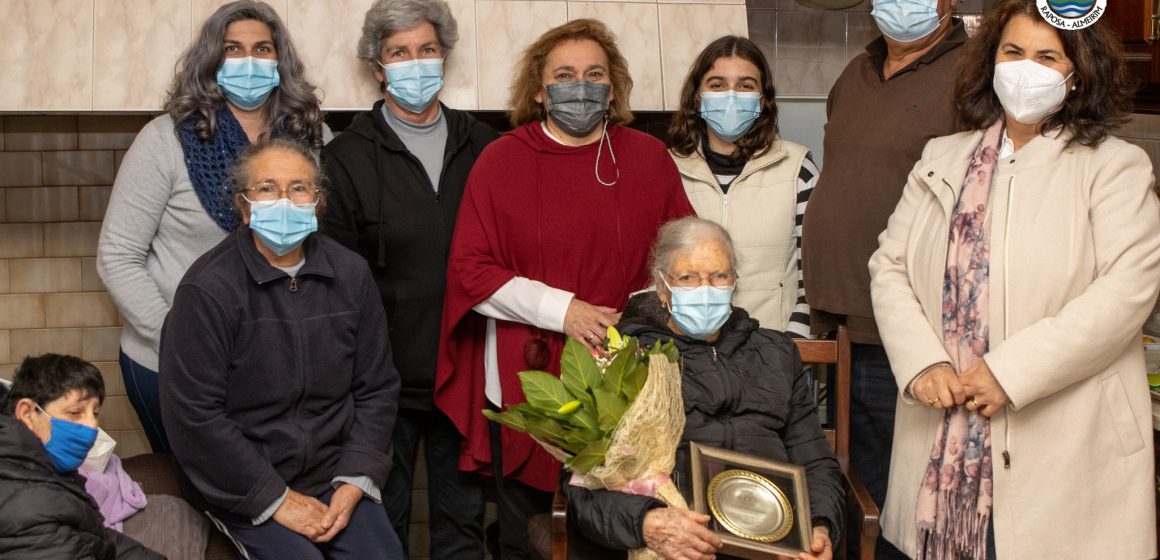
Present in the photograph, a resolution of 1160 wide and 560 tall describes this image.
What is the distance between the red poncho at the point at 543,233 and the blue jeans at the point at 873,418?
61 centimetres

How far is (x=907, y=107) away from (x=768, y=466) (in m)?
1.04

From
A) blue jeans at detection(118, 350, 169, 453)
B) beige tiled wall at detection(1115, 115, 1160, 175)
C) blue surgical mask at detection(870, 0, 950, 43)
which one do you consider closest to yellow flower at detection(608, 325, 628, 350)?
blue surgical mask at detection(870, 0, 950, 43)

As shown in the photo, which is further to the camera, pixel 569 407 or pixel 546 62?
pixel 546 62

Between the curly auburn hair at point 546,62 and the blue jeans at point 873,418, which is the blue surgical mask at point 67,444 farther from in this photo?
the blue jeans at point 873,418

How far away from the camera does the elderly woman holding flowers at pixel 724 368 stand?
258 centimetres

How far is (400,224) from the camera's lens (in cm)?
306

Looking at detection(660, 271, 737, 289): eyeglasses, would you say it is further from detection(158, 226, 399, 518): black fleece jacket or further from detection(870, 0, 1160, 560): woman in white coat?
detection(158, 226, 399, 518): black fleece jacket

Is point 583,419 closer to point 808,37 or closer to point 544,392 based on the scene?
point 544,392

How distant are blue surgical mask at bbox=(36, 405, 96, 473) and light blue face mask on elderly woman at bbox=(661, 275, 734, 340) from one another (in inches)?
52.2

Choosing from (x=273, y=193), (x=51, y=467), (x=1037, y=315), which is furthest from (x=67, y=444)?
(x=1037, y=315)

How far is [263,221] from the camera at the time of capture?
2.63m

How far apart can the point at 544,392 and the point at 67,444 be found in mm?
1035

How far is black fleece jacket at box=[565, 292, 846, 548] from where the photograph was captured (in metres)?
2.56

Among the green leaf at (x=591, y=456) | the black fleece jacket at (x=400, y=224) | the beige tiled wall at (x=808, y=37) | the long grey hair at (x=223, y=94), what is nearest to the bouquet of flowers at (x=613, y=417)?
the green leaf at (x=591, y=456)
